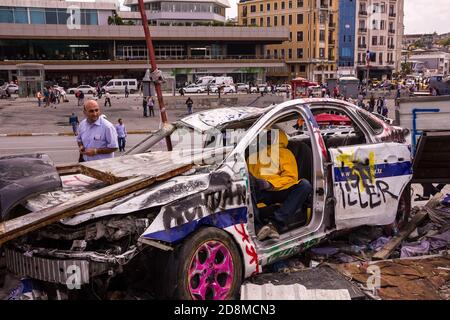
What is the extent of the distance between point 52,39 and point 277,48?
3726 cm

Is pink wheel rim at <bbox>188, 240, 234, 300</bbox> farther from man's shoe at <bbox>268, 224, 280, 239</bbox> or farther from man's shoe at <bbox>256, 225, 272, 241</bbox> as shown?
man's shoe at <bbox>268, 224, 280, 239</bbox>

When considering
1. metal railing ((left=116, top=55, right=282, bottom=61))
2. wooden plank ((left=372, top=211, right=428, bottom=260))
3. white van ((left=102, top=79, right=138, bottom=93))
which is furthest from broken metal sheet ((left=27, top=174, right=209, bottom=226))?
metal railing ((left=116, top=55, right=282, bottom=61))


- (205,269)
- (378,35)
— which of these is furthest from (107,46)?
(205,269)

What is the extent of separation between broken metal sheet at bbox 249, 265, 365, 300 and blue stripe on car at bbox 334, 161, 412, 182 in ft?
2.97

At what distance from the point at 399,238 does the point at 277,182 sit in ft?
5.87

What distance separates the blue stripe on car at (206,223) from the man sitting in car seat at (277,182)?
0.48 m

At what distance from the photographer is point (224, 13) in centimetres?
8744

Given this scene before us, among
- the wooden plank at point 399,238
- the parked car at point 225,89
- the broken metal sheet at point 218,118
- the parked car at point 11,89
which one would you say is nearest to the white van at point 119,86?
the parked car at point 11,89

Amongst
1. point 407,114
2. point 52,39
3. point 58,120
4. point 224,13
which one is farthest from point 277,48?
point 407,114

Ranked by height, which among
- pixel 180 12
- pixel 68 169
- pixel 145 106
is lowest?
pixel 145 106

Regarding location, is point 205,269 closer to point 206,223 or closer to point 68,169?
point 206,223

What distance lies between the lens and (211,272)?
3598mm

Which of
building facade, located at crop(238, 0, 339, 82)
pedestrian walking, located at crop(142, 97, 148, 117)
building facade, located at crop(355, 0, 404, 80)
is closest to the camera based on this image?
pedestrian walking, located at crop(142, 97, 148, 117)

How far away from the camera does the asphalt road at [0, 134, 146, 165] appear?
15.8 m
